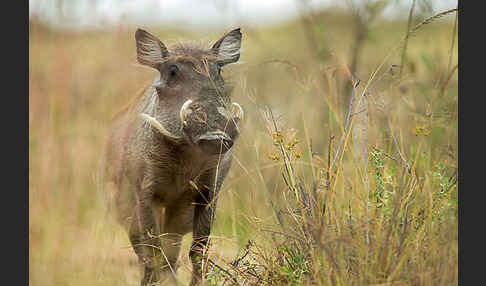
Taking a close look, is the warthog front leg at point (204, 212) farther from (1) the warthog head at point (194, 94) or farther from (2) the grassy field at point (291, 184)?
(1) the warthog head at point (194, 94)

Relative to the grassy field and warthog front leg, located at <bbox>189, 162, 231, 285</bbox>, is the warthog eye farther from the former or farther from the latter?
warthog front leg, located at <bbox>189, 162, 231, 285</bbox>

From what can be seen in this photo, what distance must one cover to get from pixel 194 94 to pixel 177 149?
44cm

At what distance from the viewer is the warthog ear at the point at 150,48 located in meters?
4.79

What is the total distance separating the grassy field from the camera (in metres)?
3.74

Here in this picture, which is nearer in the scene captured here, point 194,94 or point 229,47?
point 194,94

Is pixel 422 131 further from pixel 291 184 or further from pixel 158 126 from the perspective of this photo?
pixel 158 126

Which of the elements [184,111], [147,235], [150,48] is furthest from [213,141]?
[147,235]

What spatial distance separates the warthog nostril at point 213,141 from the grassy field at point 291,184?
191 mm

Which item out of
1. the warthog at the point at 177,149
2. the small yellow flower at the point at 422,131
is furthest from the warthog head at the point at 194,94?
the small yellow flower at the point at 422,131

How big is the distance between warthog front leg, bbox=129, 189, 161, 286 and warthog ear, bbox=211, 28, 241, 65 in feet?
3.59

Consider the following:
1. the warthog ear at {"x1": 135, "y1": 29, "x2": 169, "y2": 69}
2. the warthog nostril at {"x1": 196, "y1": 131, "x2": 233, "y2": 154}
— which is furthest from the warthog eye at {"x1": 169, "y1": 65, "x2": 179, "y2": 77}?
the warthog nostril at {"x1": 196, "y1": 131, "x2": 233, "y2": 154}

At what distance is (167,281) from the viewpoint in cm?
510

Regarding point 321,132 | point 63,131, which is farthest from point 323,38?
point 63,131

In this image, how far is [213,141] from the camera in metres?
4.25
